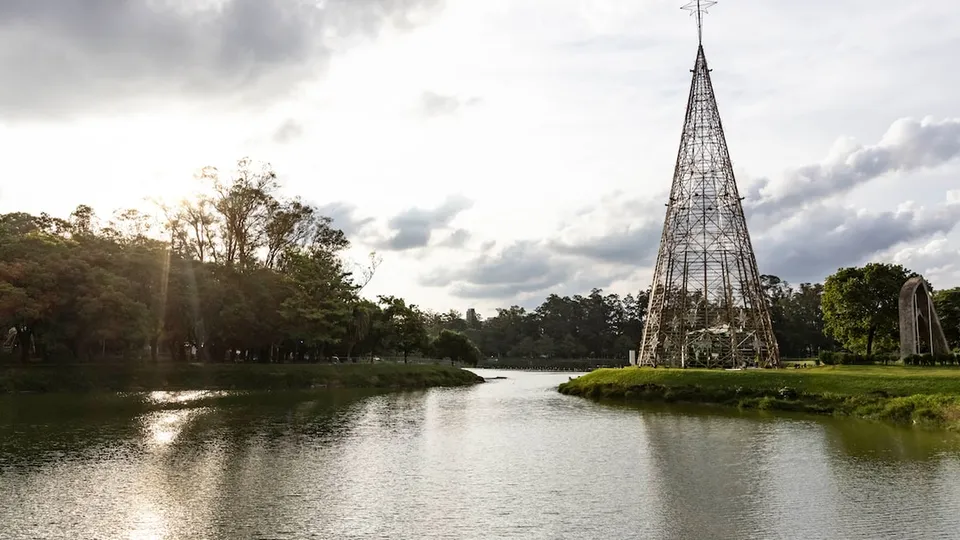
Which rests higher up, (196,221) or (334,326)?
(196,221)

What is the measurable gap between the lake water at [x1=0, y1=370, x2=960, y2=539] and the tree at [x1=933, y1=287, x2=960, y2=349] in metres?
49.2

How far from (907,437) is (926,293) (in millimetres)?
31360

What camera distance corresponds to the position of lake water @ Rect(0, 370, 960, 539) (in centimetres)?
1911

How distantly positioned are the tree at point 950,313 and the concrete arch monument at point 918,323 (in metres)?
19.8

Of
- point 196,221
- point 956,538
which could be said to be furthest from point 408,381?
point 956,538

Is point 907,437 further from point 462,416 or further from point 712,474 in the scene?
point 462,416

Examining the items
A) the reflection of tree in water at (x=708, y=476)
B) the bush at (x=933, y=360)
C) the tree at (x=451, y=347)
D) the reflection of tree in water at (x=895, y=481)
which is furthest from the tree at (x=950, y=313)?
the tree at (x=451, y=347)

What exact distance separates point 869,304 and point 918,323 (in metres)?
10.2

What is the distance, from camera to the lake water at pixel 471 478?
19.1m

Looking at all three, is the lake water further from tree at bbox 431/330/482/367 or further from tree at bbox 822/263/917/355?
tree at bbox 431/330/482/367

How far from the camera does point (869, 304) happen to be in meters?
73.1

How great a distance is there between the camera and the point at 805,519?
19719 mm

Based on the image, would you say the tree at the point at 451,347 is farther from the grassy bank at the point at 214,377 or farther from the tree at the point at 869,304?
the tree at the point at 869,304

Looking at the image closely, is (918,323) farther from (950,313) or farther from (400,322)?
(400,322)
